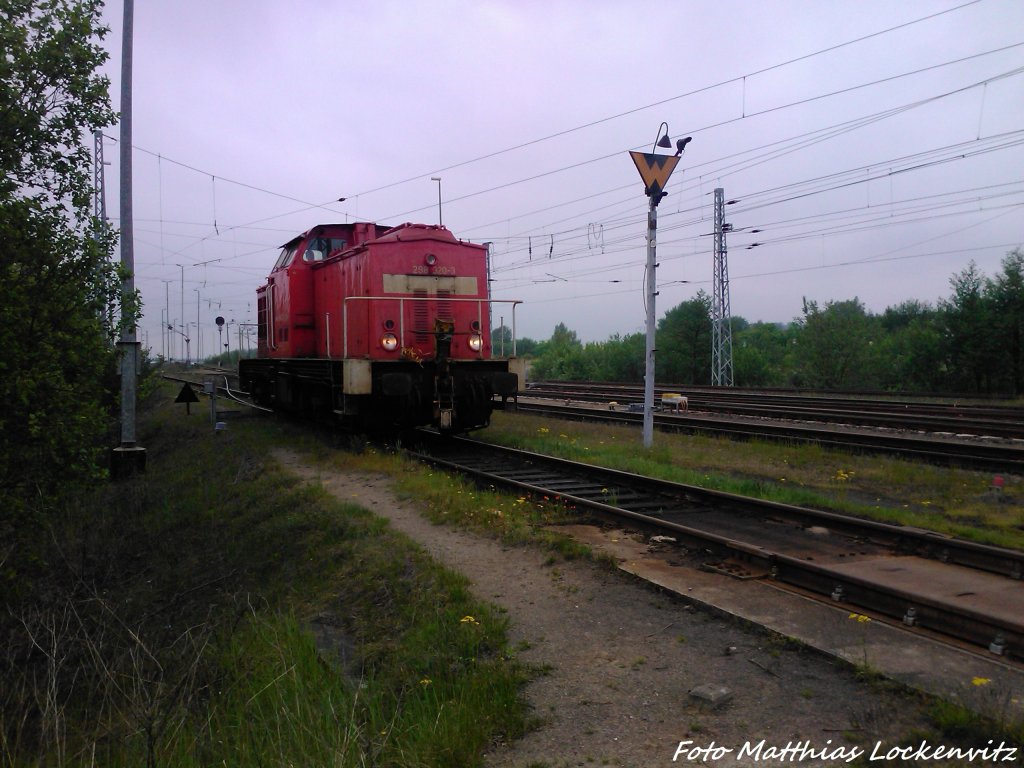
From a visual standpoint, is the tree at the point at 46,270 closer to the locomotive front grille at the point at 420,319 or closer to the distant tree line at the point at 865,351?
the locomotive front grille at the point at 420,319

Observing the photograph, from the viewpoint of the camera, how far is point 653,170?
12.4 meters

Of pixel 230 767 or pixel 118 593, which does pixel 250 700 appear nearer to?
pixel 230 767

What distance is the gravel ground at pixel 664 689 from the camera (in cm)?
333

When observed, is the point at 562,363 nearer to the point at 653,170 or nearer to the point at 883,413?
the point at 883,413

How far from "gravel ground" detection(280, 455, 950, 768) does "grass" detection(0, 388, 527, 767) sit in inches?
10.3

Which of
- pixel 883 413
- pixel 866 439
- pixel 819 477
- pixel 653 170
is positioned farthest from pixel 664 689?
pixel 883 413

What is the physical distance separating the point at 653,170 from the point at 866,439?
238 inches

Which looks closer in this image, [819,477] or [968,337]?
[819,477]

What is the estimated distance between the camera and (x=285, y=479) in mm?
10375

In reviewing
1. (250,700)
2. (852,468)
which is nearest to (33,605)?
(250,700)

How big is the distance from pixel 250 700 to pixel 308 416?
36.5ft

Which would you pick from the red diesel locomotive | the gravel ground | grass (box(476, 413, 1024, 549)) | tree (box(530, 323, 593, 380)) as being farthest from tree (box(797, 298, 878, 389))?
the gravel ground

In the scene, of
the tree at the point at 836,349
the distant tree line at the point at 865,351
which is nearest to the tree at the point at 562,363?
the distant tree line at the point at 865,351

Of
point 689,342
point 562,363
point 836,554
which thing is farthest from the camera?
point 562,363
